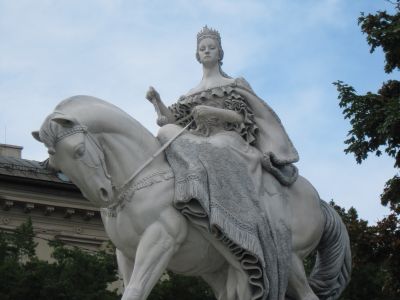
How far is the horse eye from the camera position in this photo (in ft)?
29.7

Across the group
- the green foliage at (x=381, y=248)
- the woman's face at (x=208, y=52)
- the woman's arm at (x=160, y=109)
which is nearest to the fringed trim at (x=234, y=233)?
the woman's arm at (x=160, y=109)

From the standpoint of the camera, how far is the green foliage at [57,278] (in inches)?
771

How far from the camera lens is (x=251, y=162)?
32.8 ft

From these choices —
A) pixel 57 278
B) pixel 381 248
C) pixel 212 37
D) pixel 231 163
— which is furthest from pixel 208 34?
pixel 381 248

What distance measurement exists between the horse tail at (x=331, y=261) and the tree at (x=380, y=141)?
34.9ft

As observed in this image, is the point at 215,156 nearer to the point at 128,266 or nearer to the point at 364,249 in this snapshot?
the point at 128,266

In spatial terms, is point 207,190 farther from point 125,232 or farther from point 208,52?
point 208,52

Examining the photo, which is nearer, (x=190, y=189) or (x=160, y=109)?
(x=190, y=189)

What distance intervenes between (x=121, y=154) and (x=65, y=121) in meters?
0.64

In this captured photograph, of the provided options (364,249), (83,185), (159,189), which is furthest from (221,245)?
(364,249)

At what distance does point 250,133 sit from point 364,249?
12017mm

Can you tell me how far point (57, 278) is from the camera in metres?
20.2

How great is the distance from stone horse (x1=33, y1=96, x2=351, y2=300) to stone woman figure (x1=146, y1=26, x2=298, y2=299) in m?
0.14

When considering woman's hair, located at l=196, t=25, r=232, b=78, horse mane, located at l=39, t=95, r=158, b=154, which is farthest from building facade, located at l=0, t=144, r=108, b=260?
horse mane, located at l=39, t=95, r=158, b=154
